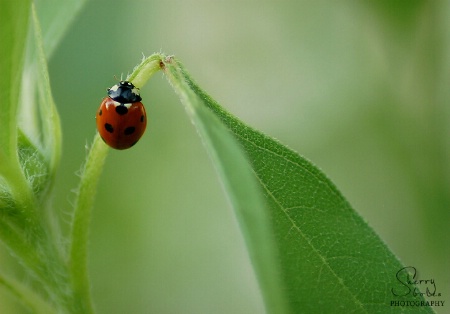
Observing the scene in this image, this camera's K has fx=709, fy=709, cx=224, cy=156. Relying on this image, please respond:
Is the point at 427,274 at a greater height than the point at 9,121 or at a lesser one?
lesser

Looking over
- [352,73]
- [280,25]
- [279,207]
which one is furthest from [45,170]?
[280,25]

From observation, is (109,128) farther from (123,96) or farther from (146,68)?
(146,68)

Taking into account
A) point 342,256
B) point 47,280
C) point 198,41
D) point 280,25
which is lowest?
point 342,256

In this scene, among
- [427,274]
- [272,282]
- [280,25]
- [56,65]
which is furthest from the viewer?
[280,25]

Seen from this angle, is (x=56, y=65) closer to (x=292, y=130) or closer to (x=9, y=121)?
(x=292, y=130)

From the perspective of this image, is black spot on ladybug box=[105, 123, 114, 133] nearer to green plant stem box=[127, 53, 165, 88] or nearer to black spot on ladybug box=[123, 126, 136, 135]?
black spot on ladybug box=[123, 126, 136, 135]

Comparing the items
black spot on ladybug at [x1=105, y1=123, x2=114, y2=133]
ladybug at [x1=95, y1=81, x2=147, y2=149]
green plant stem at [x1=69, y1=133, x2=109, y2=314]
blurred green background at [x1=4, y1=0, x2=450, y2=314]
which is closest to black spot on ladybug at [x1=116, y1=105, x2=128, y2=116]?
ladybug at [x1=95, y1=81, x2=147, y2=149]

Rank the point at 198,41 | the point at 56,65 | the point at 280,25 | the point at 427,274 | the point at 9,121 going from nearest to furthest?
the point at 9,121 → the point at 427,274 → the point at 56,65 → the point at 280,25 → the point at 198,41

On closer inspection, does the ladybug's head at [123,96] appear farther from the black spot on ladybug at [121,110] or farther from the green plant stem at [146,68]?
the green plant stem at [146,68]
